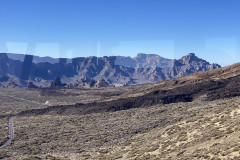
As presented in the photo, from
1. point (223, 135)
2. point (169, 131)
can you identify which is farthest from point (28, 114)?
point (223, 135)

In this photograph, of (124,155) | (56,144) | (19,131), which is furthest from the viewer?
(19,131)

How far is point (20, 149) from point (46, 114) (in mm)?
39103

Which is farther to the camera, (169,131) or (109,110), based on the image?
(109,110)

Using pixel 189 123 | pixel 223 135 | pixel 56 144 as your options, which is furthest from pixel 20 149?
pixel 223 135

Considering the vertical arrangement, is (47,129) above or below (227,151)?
below

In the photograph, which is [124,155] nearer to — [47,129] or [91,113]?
[47,129]

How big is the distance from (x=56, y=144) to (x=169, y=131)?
15714 mm

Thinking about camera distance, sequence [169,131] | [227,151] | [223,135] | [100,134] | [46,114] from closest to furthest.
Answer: [227,151] < [223,135] < [169,131] < [100,134] < [46,114]

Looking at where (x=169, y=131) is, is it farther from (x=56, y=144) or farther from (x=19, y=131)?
(x=19, y=131)

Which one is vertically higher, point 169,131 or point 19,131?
point 169,131

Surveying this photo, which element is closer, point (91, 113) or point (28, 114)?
point (91, 113)

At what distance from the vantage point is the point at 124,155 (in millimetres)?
27828

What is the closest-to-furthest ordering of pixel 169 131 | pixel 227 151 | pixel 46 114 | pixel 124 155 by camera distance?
pixel 227 151
pixel 124 155
pixel 169 131
pixel 46 114

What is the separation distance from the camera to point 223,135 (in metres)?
24.0
